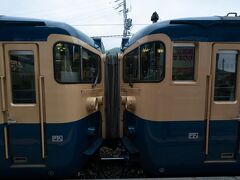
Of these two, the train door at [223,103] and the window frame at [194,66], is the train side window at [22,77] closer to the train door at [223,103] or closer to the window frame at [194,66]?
the window frame at [194,66]

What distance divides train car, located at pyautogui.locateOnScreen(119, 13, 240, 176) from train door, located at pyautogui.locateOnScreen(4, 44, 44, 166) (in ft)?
5.46

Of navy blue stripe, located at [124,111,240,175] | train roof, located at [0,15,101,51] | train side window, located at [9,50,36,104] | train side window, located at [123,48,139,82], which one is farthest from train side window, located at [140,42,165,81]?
train side window, located at [9,50,36,104]

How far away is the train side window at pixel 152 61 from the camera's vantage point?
3.27 m

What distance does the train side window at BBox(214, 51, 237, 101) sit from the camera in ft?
10.9

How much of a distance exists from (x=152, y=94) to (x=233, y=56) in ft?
4.47

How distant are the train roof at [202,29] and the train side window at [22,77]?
6.36 ft

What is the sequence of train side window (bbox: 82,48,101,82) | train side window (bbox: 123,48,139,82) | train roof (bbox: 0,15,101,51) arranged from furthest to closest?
train side window (bbox: 123,48,139,82)
train side window (bbox: 82,48,101,82)
train roof (bbox: 0,15,101,51)

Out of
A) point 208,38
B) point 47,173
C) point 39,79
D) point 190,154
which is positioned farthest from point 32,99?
point 208,38

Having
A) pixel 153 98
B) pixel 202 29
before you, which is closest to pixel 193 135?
pixel 153 98

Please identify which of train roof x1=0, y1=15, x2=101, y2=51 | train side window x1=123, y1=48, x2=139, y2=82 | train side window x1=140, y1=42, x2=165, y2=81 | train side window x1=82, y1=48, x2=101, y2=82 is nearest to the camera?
train roof x1=0, y1=15, x2=101, y2=51

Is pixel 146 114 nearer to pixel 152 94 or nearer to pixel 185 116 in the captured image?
pixel 152 94

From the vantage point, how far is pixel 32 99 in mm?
3264

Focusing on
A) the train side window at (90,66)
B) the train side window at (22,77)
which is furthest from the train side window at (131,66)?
the train side window at (22,77)

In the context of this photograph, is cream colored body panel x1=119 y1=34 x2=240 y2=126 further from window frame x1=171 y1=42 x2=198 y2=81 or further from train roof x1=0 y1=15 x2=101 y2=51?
train roof x1=0 y1=15 x2=101 y2=51
